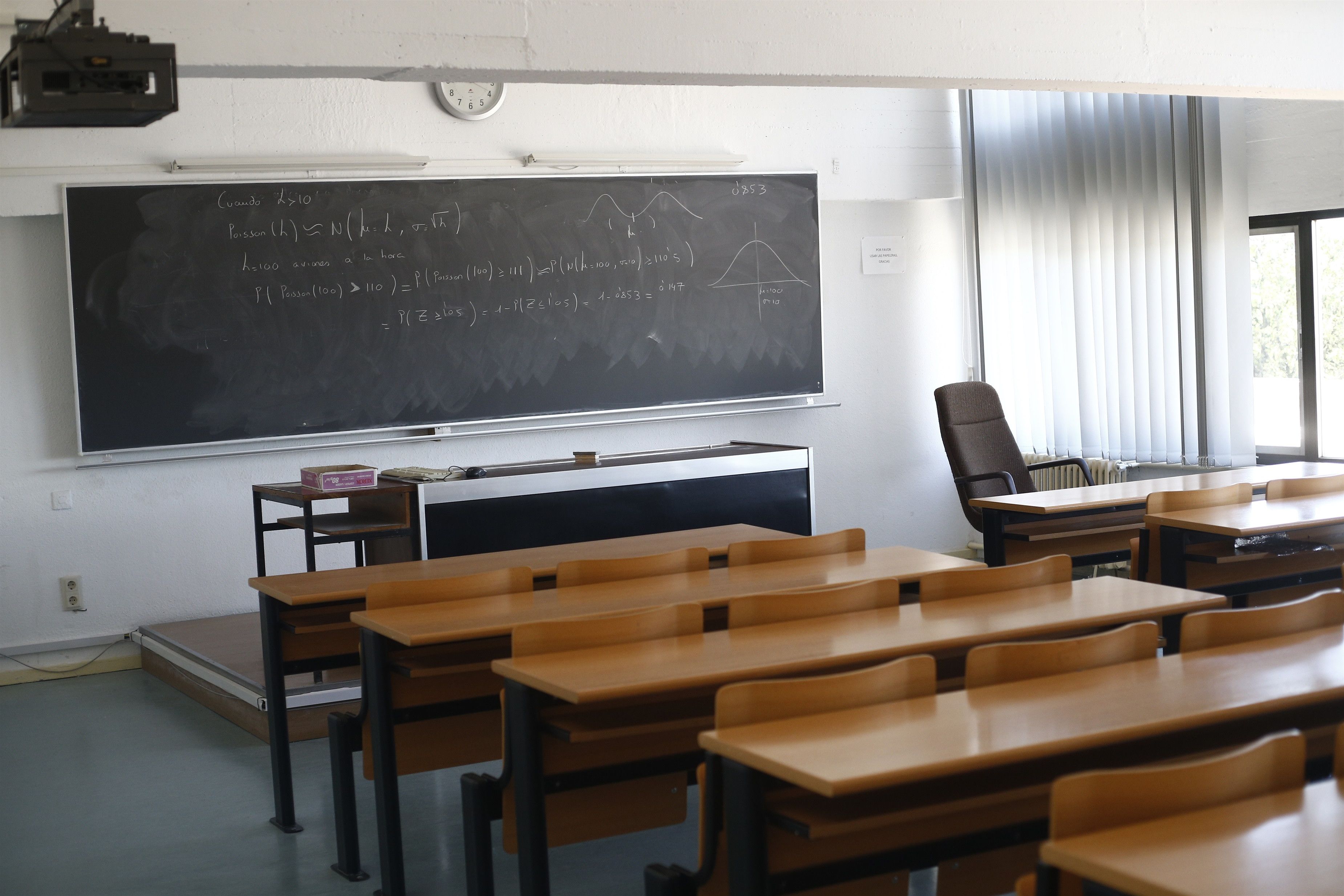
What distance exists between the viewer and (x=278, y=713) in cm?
376

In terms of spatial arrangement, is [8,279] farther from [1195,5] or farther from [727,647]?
[1195,5]

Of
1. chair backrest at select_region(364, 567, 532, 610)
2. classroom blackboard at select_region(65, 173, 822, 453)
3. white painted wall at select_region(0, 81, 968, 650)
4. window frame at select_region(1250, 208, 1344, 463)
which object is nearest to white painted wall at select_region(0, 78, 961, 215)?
white painted wall at select_region(0, 81, 968, 650)

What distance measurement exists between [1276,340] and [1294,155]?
2.84 feet

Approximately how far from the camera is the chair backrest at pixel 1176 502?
174 inches

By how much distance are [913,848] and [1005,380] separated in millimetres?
5721

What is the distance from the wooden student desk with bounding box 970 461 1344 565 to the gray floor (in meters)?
1.69

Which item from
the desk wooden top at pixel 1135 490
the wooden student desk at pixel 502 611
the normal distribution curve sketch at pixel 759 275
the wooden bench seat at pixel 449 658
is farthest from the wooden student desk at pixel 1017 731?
the normal distribution curve sketch at pixel 759 275

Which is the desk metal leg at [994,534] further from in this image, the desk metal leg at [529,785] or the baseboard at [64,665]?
the baseboard at [64,665]

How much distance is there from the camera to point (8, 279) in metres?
5.60

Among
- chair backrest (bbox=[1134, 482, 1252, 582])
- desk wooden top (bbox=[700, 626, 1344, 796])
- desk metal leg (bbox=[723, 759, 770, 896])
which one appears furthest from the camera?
chair backrest (bbox=[1134, 482, 1252, 582])

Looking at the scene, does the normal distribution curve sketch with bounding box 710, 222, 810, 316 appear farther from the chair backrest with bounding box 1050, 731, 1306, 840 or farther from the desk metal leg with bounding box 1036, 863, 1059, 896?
the desk metal leg with bounding box 1036, 863, 1059, 896

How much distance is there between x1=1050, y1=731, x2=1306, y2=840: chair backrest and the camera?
168cm

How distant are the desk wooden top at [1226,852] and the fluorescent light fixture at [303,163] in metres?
5.10

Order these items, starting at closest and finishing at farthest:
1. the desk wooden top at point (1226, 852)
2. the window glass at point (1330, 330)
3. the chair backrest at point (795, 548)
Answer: the desk wooden top at point (1226, 852)
the chair backrest at point (795, 548)
the window glass at point (1330, 330)
